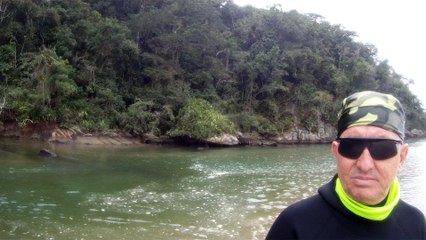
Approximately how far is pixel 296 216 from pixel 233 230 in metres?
7.53

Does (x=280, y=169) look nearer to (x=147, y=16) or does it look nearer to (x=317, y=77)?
(x=147, y=16)

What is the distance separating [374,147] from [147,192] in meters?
11.5

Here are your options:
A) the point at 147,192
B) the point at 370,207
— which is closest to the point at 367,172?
the point at 370,207

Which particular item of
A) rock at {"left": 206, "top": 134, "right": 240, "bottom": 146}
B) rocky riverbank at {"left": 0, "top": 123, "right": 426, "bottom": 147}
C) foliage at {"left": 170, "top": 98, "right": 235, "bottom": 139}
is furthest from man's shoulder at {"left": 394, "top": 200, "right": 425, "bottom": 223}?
rock at {"left": 206, "top": 134, "right": 240, "bottom": 146}

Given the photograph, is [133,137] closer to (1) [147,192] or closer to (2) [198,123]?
(2) [198,123]

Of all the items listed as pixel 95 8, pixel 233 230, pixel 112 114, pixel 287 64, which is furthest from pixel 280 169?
pixel 95 8

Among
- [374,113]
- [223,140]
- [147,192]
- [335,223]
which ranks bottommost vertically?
[147,192]

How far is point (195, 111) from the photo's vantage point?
29344mm

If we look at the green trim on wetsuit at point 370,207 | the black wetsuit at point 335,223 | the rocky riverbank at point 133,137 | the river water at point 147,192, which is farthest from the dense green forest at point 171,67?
the green trim on wetsuit at point 370,207

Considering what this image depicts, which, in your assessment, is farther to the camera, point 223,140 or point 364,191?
point 223,140

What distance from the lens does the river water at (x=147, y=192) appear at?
28.2 ft

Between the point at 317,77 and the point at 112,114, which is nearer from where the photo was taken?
the point at 112,114

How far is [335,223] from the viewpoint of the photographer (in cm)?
159

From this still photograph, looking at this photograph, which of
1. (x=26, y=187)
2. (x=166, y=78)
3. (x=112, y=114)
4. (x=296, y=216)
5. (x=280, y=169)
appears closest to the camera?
(x=296, y=216)
